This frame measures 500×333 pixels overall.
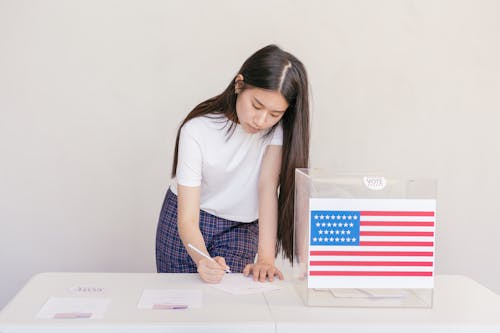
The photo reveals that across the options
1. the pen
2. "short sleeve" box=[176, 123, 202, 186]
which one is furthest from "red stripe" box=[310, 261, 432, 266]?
"short sleeve" box=[176, 123, 202, 186]

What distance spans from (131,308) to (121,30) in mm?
1776

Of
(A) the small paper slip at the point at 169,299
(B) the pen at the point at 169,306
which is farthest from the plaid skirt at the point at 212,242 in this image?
(B) the pen at the point at 169,306

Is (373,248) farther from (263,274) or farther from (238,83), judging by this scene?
(238,83)

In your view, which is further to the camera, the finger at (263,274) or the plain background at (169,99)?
the plain background at (169,99)

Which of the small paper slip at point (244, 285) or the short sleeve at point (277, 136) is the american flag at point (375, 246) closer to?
the small paper slip at point (244, 285)

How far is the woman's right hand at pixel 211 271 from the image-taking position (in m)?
1.53

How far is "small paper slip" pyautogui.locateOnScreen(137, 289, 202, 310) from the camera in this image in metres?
1.35

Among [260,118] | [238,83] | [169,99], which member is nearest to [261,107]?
[260,118]

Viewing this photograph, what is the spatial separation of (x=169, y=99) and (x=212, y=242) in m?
1.04

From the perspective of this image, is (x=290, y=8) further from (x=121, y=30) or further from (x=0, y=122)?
(x=0, y=122)

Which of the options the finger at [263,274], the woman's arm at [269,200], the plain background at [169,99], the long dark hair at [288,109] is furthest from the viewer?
the plain background at [169,99]

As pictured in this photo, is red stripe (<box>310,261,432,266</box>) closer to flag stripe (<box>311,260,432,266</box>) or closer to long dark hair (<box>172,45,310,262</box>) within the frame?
flag stripe (<box>311,260,432,266</box>)

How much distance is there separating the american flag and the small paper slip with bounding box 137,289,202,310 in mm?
282

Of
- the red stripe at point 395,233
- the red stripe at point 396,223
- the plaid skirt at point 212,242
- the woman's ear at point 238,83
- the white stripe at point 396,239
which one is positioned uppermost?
the woman's ear at point 238,83
